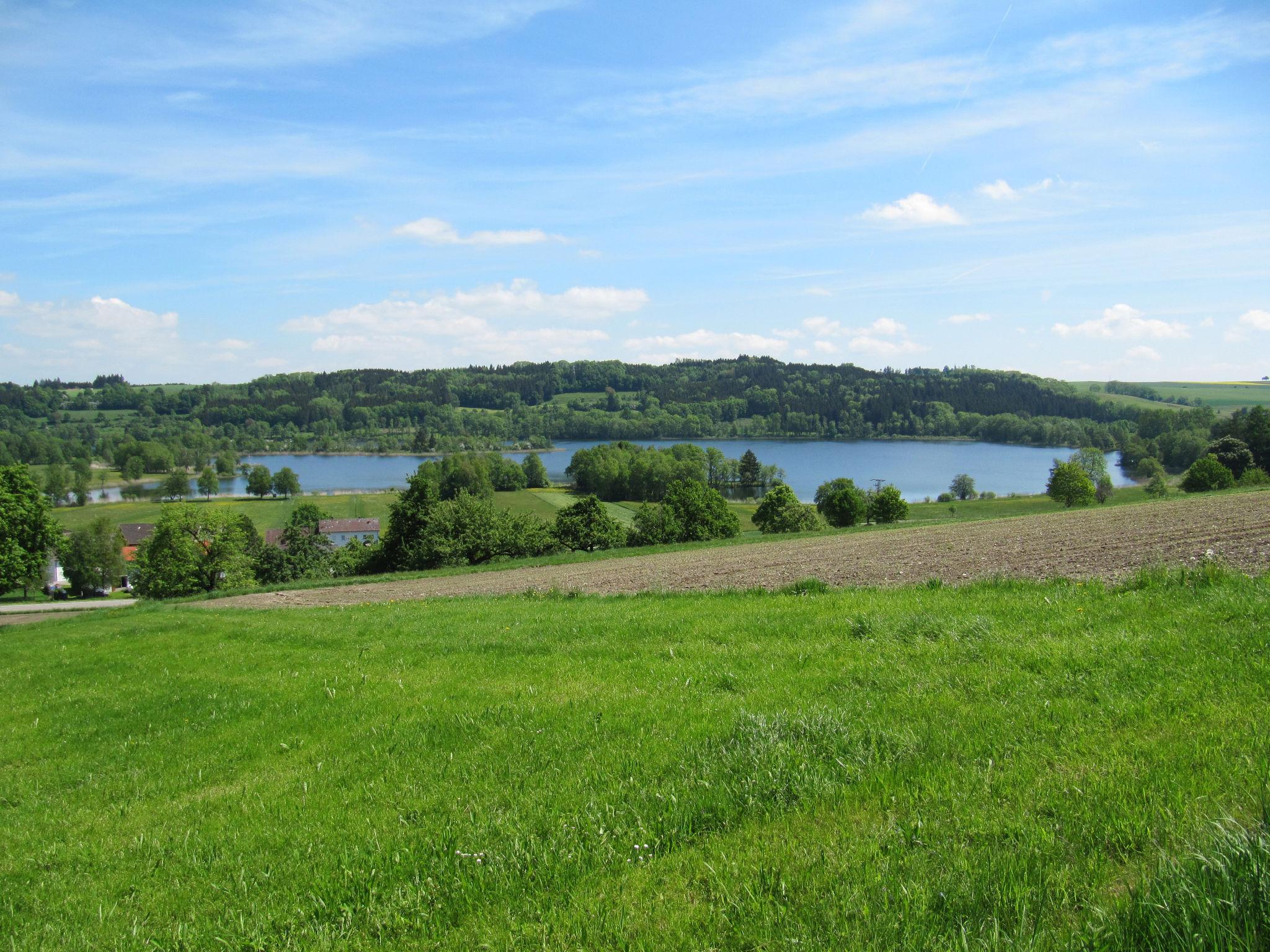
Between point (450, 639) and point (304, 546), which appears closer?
point (450, 639)

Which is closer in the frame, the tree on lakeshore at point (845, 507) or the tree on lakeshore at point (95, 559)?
the tree on lakeshore at point (845, 507)

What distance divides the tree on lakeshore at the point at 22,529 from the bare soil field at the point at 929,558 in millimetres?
21601

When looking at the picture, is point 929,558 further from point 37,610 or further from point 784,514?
point 37,610

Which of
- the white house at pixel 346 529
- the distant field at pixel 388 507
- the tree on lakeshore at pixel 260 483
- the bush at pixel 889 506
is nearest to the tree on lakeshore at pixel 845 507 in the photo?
the bush at pixel 889 506

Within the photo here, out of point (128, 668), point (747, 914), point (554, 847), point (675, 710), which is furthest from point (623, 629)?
point (128, 668)

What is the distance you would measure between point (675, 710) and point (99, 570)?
356ft

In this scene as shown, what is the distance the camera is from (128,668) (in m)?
14.3

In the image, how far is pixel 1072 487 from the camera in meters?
78.9

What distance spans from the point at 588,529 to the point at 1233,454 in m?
66.1

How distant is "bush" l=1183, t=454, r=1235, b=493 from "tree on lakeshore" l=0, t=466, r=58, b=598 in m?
90.9

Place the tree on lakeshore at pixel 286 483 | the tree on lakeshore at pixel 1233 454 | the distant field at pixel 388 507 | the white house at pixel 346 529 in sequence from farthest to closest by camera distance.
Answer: the tree on lakeshore at pixel 286 483 < the white house at pixel 346 529 < the distant field at pixel 388 507 < the tree on lakeshore at pixel 1233 454

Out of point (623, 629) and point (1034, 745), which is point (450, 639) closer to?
point (623, 629)

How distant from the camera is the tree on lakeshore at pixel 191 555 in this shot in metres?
55.5

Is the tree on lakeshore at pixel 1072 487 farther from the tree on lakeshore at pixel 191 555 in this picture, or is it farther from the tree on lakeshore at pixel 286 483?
the tree on lakeshore at pixel 286 483
